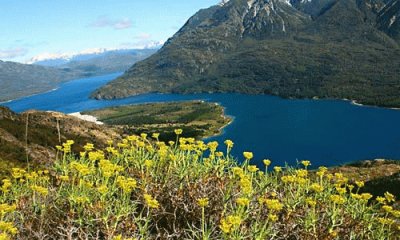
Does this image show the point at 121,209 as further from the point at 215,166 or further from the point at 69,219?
the point at 215,166

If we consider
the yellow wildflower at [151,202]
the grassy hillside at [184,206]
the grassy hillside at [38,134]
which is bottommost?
the grassy hillside at [38,134]

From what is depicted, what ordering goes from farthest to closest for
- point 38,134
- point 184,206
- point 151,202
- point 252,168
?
point 38,134, point 252,168, point 184,206, point 151,202

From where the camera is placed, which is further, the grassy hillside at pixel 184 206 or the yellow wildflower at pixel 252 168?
the yellow wildflower at pixel 252 168

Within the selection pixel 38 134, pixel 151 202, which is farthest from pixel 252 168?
pixel 38 134

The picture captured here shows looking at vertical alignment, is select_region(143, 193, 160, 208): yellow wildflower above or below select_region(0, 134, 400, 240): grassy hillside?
above

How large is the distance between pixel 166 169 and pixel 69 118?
10911 cm

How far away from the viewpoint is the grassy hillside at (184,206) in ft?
22.8

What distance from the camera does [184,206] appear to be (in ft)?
25.2

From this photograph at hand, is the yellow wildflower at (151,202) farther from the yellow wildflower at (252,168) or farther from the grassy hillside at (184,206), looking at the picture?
the yellow wildflower at (252,168)

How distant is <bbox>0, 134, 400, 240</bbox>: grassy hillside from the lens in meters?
6.96

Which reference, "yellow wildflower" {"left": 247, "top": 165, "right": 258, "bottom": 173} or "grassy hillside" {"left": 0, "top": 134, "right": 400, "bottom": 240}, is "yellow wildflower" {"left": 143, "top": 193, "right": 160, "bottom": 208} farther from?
"yellow wildflower" {"left": 247, "top": 165, "right": 258, "bottom": 173}

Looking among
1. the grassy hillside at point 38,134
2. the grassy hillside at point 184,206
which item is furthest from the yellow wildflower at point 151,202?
the grassy hillside at point 38,134

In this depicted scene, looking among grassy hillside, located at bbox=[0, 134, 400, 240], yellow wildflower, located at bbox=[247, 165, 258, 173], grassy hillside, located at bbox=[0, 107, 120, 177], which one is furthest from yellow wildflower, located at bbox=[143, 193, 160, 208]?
grassy hillside, located at bbox=[0, 107, 120, 177]

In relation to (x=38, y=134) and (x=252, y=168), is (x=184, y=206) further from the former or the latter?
(x=38, y=134)
